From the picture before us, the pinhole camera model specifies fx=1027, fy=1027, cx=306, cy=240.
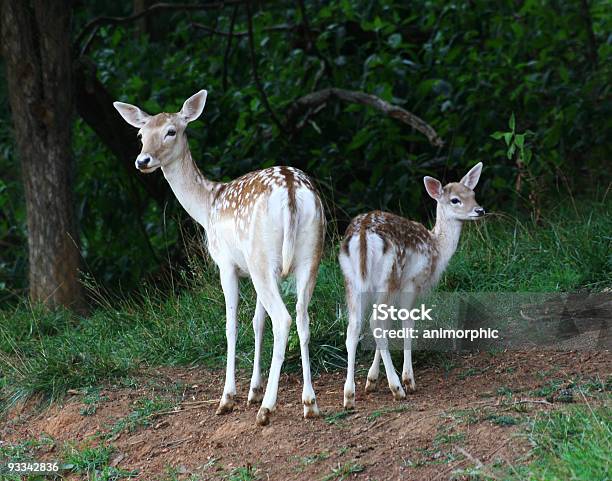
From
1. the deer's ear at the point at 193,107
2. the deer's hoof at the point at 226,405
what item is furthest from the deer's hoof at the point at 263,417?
the deer's ear at the point at 193,107

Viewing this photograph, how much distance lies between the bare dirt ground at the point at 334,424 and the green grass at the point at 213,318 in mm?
221

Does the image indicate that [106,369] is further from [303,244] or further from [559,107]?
[559,107]

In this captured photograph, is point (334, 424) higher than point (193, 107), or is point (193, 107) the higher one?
point (193, 107)

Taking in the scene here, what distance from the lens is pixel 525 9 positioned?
10930mm

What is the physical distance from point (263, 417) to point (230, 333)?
0.76 metres

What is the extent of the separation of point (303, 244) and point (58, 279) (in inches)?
153

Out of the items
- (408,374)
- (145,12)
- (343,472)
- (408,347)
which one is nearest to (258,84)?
(145,12)

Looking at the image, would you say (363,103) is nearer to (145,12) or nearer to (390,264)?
(145,12)

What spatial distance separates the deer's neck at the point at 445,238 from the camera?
7379 mm

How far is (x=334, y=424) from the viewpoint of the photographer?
6.11 m

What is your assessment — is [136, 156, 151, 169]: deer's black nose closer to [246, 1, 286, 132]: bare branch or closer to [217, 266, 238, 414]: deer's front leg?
[217, 266, 238, 414]: deer's front leg

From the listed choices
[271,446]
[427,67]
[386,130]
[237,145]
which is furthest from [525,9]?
[271,446]

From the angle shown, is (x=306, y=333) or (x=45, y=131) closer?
(x=306, y=333)

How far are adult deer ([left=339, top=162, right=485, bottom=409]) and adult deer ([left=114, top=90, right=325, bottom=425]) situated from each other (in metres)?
0.30
